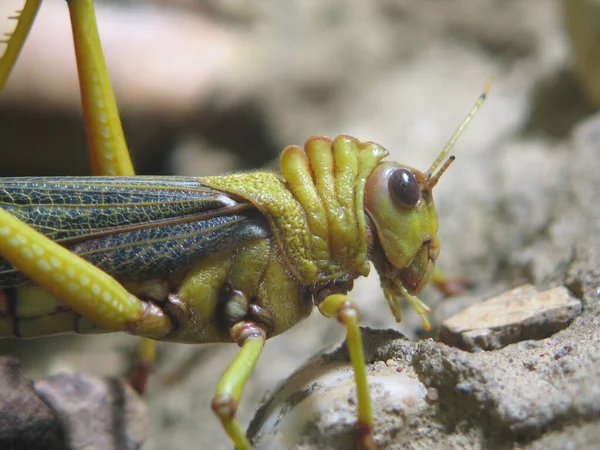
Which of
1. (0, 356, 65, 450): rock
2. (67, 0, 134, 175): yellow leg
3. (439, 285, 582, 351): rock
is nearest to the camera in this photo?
(0, 356, 65, 450): rock

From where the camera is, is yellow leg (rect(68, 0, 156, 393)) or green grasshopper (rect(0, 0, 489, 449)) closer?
green grasshopper (rect(0, 0, 489, 449))

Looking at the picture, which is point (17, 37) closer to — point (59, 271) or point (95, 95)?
point (95, 95)

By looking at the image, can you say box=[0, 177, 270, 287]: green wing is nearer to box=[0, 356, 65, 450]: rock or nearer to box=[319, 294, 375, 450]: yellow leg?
box=[0, 356, 65, 450]: rock

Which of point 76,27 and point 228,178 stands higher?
point 76,27

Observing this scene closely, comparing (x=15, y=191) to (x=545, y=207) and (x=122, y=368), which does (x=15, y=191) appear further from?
(x=545, y=207)

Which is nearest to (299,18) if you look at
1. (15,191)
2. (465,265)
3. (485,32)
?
(485,32)

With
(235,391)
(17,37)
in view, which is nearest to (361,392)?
(235,391)

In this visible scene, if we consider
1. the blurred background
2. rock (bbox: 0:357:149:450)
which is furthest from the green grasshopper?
the blurred background
